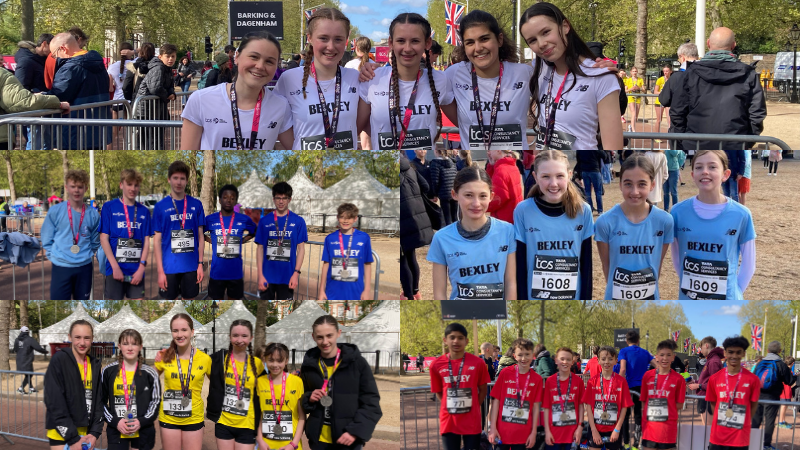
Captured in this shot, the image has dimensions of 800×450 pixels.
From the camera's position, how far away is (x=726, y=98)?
30.8 feet

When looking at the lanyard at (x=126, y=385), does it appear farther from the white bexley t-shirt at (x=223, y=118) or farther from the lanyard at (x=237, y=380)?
the white bexley t-shirt at (x=223, y=118)

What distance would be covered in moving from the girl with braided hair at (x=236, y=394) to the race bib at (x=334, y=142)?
1.37 meters

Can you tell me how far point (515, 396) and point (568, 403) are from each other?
0.38m

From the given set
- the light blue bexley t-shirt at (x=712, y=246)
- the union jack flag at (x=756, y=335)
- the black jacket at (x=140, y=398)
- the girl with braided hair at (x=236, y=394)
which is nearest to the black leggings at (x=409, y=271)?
the girl with braided hair at (x=236, y=394)

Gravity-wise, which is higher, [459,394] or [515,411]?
[459,394]

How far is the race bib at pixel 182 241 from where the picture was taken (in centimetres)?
579

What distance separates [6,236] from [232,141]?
72.8 inches

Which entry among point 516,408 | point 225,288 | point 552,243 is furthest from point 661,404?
point 225,288

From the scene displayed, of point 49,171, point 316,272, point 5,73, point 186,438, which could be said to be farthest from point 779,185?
point 5,73

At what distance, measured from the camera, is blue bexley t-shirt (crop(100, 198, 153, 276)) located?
228 inches

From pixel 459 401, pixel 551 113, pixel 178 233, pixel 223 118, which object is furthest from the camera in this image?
pixel 459 401

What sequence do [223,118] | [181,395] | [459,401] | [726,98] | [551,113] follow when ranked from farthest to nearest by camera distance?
[726,98]
[181,395]
[459,401]
[223,118]
[551,113]

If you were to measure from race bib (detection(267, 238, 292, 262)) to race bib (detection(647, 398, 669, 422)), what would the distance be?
2730 mm

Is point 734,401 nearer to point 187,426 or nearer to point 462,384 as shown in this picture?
point 462,384
